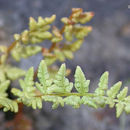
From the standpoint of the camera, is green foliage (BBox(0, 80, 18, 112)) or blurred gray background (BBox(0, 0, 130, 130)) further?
blurred gray background (BBox(0, 0, 130, 130))

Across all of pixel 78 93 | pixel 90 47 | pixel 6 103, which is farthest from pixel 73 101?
pixel 90 47

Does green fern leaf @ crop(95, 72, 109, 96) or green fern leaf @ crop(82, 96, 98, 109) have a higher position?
green fern leaf @ crop(95, 72, 109, 96)

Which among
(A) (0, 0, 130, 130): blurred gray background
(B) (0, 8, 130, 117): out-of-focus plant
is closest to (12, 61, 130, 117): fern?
(B) (0, 8, 130, 117): out-of-focus plant

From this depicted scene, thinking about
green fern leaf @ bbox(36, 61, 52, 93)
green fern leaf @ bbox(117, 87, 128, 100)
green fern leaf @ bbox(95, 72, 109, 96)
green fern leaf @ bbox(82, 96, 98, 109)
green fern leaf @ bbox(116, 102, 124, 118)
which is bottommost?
green fern leaf @ bbox(116, 102, 124, 118)

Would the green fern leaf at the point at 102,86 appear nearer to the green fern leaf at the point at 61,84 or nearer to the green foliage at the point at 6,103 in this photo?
the green fern leaf at the point at 61,84

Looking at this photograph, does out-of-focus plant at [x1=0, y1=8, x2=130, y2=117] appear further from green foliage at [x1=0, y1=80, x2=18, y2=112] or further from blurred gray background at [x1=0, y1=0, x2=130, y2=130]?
blurred gray background at [x1=0, y1=0, x2=130, y2=130]

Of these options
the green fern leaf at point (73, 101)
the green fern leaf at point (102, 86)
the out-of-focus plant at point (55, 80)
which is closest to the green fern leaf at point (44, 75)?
the out-of-focus plant at point (55, 80)
